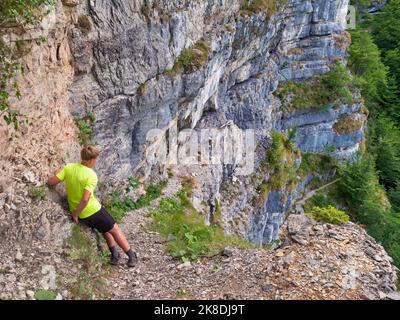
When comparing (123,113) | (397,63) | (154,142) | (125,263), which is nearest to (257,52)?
(154,142)

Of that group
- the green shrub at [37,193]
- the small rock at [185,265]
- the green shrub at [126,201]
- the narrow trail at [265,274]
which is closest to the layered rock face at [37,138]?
the green shrub at [37,193]

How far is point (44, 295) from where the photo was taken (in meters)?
6.90

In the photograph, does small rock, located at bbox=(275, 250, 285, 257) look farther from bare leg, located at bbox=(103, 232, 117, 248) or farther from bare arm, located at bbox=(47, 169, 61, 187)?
bare arm, located at bbox=(47, 169, 61, 187)

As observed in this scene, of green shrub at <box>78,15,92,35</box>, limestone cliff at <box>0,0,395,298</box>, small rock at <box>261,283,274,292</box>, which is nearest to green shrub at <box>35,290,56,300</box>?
limestone cliff at <box>0,0,395,298</box>

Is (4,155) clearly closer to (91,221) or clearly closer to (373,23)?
(91,221)

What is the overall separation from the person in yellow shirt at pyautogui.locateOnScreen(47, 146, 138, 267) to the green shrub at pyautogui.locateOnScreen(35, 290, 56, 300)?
4.98 ft

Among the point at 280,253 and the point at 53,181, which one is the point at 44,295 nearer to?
the point at 53,181

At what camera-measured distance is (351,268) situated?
8.24 metres

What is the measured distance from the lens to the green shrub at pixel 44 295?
6859 millimetres

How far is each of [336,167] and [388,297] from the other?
27344 millimetres

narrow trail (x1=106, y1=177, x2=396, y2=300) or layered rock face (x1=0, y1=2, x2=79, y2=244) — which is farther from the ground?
layered rock face (x1=0, y1=2, x2=79, y2=244)

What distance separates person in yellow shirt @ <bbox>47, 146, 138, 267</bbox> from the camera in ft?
25.4

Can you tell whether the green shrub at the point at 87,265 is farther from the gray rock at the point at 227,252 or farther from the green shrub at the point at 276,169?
the green shrub at the point at 276,169

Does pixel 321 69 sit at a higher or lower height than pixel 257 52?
lower
